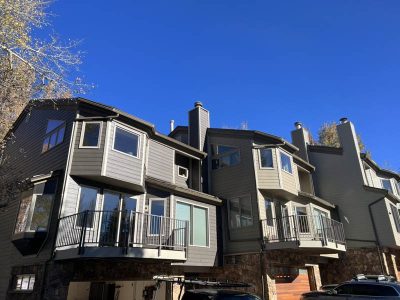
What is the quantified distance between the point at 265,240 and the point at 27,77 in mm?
12713

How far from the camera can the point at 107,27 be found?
44.3 feet

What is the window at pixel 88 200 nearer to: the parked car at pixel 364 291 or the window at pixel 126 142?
the window at pixel 126 142

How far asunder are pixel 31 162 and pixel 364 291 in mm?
15563

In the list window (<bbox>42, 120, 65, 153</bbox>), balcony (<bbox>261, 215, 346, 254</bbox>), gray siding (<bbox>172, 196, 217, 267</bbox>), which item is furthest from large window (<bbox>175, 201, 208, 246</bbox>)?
window (<bbox>42, 120, 65, 153</bbox>)

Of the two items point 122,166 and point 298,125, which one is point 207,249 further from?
point 298,125

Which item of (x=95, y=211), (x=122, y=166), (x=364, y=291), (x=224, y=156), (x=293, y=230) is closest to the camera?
(x=95, y=211)

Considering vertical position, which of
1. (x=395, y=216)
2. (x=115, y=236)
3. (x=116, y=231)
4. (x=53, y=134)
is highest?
(x=53, y=134)

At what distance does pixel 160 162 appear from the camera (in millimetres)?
16766

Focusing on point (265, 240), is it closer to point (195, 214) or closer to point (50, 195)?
point (195, 214)

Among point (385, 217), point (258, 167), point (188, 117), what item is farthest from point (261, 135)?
point (385, 217)

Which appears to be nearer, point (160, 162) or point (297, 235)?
point (297, 235)

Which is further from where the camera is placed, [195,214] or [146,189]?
[195,214]

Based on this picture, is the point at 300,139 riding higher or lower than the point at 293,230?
higher

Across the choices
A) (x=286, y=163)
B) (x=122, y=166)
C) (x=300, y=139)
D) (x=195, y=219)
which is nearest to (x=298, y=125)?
(x=300, y=139)
